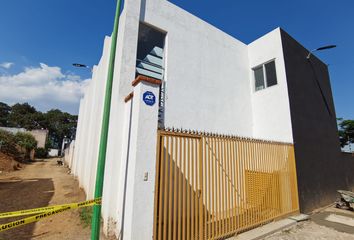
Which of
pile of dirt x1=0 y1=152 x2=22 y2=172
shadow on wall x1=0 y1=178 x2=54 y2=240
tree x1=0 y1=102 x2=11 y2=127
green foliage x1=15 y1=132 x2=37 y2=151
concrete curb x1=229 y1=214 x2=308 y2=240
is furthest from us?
tree x1=0 y1=102 x2=11 y2=127

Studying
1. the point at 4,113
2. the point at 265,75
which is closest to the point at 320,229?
the point at 265,75

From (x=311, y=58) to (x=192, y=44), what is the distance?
24.2 feet

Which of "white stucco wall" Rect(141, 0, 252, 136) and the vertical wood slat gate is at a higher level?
"white stucco wall" Rect(141, 0, 252, 136)

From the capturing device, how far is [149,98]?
13.6 feet

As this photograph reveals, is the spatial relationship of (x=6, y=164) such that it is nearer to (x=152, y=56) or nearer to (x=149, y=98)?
(x=152, y=56)

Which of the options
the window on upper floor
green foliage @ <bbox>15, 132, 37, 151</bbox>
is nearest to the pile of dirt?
green foliage @ <bbox>15, 132, 37, 151</bbox>

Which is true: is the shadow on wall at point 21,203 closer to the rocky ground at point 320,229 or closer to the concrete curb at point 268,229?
the concrete curb at point 268,229

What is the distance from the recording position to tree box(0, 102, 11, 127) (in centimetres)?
5038

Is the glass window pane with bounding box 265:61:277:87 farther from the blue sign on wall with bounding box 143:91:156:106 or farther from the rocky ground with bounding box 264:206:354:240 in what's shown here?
the blue sign on wall with bounding box 143:91:156:106

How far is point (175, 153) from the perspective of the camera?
4.32 meters

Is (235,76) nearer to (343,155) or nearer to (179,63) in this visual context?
(179,63)

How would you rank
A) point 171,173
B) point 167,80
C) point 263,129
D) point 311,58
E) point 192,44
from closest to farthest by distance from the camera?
point 171,173, point 167,80, point 192,44, point 263,129, point 311,58

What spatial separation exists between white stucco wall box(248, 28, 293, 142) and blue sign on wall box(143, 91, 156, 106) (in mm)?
6435

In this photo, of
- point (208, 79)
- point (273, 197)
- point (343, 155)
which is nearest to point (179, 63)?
point (208, 79)
